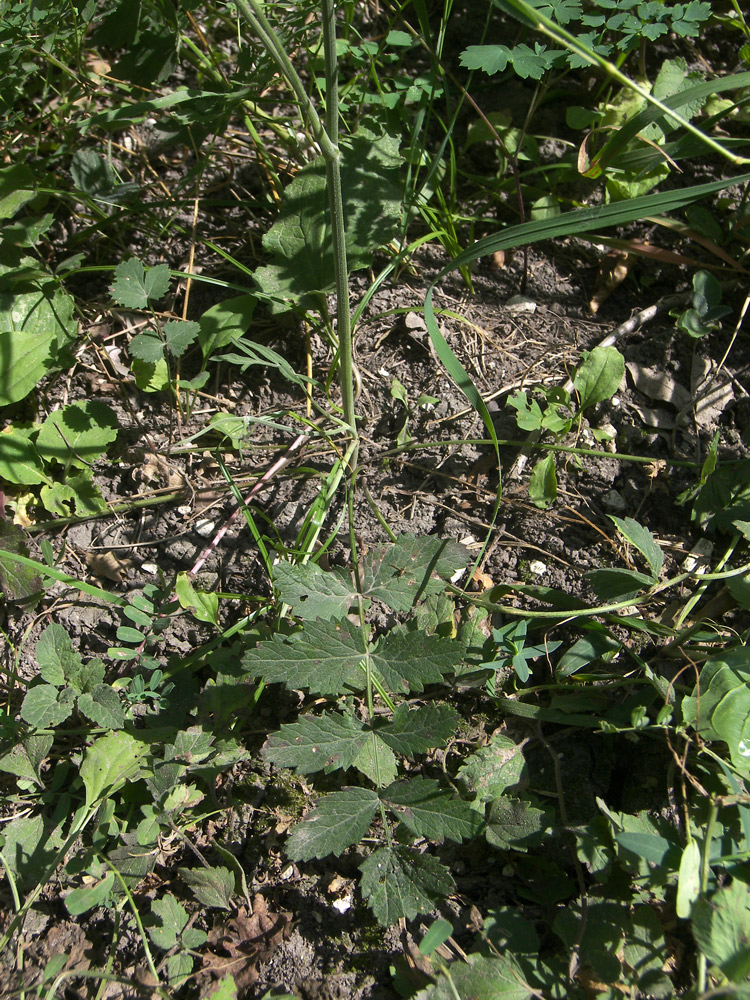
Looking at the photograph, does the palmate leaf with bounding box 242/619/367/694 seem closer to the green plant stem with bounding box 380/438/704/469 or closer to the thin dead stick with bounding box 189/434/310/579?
the thin dead stick with bounding box 189/434/310/579

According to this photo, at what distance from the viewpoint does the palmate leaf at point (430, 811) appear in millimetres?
1300

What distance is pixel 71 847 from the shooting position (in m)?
1.56

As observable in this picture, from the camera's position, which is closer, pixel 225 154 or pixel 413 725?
pixel 413 725

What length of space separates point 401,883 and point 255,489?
1045 millimetres

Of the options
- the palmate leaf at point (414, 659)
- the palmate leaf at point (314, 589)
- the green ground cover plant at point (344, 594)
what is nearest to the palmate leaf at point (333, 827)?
the green ground cover plant at point (344, 594)

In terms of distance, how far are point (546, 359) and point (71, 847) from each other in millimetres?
1809

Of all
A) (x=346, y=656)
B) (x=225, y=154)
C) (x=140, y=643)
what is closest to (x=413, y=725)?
(x=346, y=656)

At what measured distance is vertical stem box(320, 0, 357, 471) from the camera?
1.25 m

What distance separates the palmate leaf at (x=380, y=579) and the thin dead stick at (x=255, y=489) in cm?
35

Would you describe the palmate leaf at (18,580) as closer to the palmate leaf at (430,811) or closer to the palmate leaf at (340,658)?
the palmate leaf at (340,658)

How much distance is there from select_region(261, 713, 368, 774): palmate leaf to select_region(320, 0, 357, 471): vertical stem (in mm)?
778

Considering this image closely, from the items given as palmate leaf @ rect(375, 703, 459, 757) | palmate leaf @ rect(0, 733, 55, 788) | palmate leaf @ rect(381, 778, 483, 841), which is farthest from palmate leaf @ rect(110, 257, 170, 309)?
palmate leaf @ rect(381, 778, 483, 841)

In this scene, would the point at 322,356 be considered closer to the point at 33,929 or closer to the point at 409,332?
the point at 409,332

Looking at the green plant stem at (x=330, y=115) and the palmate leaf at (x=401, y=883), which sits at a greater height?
the green plant stem at (x=330, y=115)
